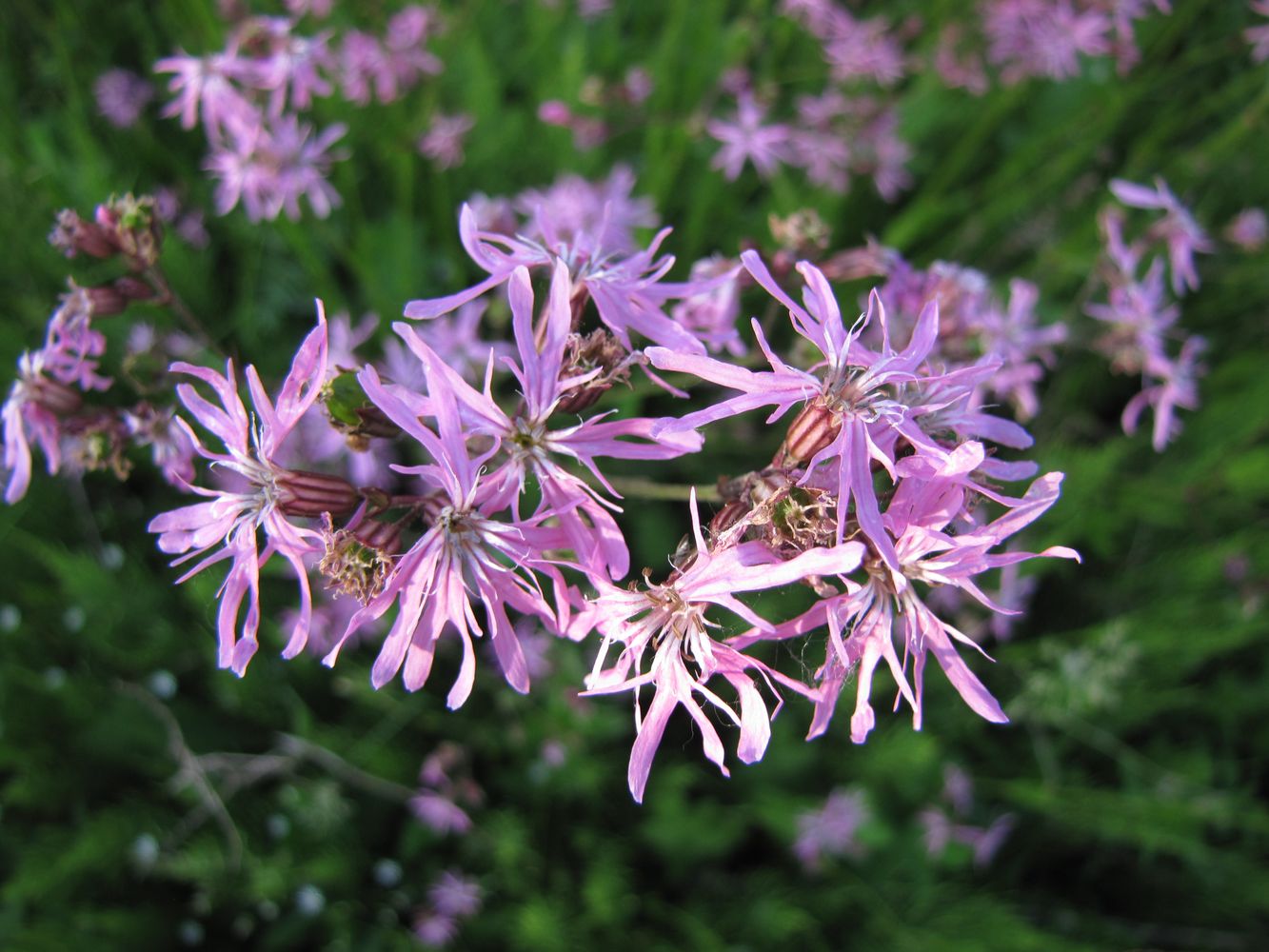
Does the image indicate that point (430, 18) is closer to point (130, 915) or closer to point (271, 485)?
point (271, 485)

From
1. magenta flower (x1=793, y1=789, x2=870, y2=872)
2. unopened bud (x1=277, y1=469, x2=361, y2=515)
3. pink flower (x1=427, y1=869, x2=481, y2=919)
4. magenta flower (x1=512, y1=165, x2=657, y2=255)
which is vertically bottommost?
pink flower (x1=427, y1=869, x2=481, y2=919)

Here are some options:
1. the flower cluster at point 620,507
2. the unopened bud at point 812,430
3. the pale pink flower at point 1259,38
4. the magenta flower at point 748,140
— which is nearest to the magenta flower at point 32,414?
the flower cluster at point 620,507

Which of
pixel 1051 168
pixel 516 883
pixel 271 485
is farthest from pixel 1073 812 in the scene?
pixel 271 485

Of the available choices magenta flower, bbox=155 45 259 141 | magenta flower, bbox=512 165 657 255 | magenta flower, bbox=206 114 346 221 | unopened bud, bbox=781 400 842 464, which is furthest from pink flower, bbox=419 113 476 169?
unopened bud, bbox=781 400 842 464

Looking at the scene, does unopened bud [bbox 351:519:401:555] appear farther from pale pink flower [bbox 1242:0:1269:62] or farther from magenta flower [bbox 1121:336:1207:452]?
pale pink flower [bbox 1242:0:1269:62]

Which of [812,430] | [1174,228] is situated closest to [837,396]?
[812,430]
